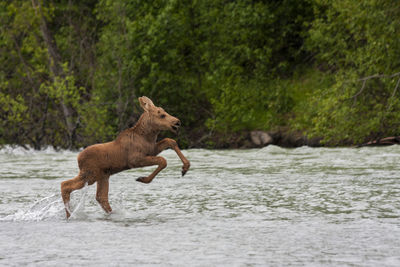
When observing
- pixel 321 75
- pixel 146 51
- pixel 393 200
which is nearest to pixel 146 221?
pixel 393 200

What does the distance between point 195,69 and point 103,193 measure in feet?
71.3

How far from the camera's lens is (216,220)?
9602 millimetres

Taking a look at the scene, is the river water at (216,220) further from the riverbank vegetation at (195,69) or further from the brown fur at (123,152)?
the riverbank vegetation at (195,69)

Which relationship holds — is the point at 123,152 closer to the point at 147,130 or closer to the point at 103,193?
the point at 147,130

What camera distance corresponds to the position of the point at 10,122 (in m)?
26.3

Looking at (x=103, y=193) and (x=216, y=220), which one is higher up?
(x=103, y=193)

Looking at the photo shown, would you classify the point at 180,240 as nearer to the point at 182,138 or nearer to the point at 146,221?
the point at 146,221

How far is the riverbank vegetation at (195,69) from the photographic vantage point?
24.0 m

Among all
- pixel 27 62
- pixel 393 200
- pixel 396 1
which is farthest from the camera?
pixel 27 62

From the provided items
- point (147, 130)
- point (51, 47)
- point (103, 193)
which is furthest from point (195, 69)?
point (147, 130)

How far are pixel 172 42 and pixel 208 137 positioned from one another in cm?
445

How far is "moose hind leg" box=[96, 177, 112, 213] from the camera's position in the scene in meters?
10.0

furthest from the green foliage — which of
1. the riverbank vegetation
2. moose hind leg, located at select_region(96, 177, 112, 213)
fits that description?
moose hind leg, located at select_region(96, 177, 112, 213)

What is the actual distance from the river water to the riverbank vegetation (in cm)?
809
